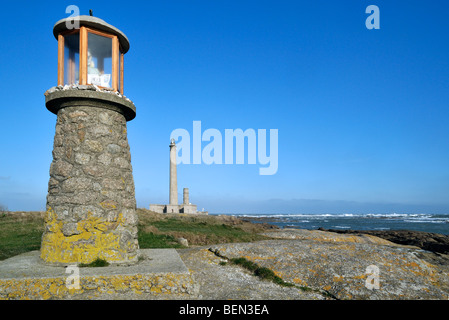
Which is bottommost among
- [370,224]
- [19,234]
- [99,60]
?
[370,224]

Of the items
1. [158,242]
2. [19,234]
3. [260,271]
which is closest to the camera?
[260,271]

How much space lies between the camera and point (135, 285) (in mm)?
5207

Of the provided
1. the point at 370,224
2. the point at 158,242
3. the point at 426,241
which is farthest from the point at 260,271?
the point at 370,224

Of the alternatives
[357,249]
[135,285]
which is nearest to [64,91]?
[135,285]

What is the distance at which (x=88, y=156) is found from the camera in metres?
6.30

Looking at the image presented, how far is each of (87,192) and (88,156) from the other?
0.77 m

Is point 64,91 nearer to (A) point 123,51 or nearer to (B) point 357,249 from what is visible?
(A) point 123,51

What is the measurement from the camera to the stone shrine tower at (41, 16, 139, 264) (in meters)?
6.11

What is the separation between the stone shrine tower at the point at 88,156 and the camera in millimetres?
6113

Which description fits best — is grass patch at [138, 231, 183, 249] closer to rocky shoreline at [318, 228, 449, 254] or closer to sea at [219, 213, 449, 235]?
rocky shoreline at [318, 228, 449, 254]

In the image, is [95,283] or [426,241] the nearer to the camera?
[95,283]

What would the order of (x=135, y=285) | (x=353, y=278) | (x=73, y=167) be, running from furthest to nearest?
(x=353, y=278)
(x=73, y=167)
(x=135, y=285)

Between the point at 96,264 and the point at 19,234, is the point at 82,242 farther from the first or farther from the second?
the point at 19,234
